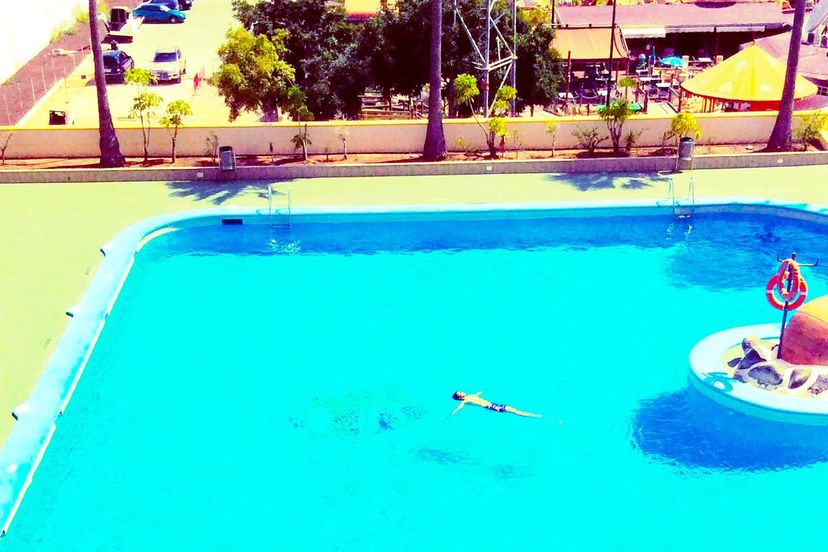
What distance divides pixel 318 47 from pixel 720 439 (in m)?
20.4

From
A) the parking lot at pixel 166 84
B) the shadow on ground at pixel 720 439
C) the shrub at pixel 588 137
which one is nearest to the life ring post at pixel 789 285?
the shadow on ground at pixel 720 439

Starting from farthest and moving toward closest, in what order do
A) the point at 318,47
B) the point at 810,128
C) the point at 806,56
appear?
the point at 806,56
the point at 318,47
the point at 810,128

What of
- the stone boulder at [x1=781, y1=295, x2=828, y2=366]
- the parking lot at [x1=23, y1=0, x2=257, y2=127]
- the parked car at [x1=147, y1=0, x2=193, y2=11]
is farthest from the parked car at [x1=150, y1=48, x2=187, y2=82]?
the stone boulder at [x1=781, y1=295, x2=828, y2=366]

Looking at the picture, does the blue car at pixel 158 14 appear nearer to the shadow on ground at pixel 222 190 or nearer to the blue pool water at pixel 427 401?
the shadow on ground at pixel 222 190

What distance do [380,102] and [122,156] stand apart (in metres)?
10.9

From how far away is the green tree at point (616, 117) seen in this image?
82.3 feet

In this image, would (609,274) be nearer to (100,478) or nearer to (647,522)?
(647,522)

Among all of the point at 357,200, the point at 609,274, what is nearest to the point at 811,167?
the point at 609,274

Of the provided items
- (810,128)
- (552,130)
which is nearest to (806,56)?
(810,128)

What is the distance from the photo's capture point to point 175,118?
81.9 feet

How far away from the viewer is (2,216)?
869 inches

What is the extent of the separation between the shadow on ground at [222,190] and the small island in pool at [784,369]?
11.5 m

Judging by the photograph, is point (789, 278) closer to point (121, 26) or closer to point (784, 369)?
point (784, 369)

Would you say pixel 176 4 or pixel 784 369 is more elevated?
pixel 176 4
